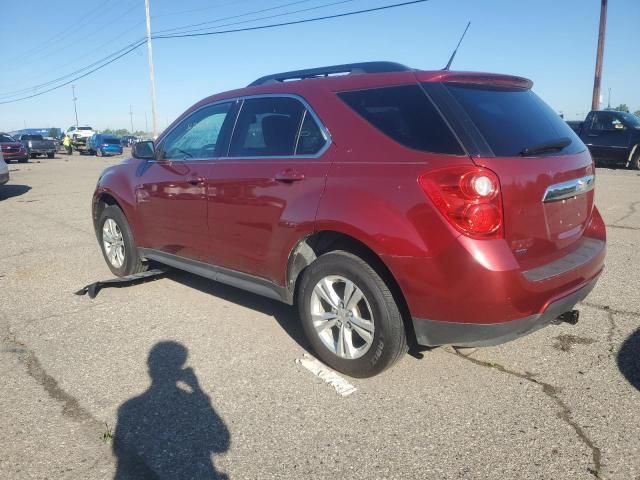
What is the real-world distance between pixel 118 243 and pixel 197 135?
5.60ft

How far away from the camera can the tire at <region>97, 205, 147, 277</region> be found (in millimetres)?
5168

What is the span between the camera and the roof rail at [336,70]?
3.35m

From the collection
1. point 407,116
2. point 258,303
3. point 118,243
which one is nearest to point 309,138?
point 407,116

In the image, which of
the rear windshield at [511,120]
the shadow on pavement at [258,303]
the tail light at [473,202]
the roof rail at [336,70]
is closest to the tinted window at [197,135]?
the roof rail at [336,70]

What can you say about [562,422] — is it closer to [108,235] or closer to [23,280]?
[108,235]

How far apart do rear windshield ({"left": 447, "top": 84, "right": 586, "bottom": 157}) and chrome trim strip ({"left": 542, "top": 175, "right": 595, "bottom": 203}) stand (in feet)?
0.61

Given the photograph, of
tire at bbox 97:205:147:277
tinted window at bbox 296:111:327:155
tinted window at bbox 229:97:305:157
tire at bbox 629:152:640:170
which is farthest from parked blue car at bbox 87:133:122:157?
tinted window at bbox 296:111:327:155

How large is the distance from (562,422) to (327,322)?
55.5 inches

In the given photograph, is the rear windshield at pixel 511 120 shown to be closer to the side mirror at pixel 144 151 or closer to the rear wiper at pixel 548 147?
the rear wiper at pixel 548 147

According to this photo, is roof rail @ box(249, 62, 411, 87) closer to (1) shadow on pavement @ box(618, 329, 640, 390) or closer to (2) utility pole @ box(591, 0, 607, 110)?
(1) shadow on pavement @ box(618, 329, 640, 390)

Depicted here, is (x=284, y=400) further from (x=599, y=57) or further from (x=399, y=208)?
(x=599, y=57)

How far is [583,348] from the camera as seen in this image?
3541 millimetres

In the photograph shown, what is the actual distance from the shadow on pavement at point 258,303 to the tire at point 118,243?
455mm

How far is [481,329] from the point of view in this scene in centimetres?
268
